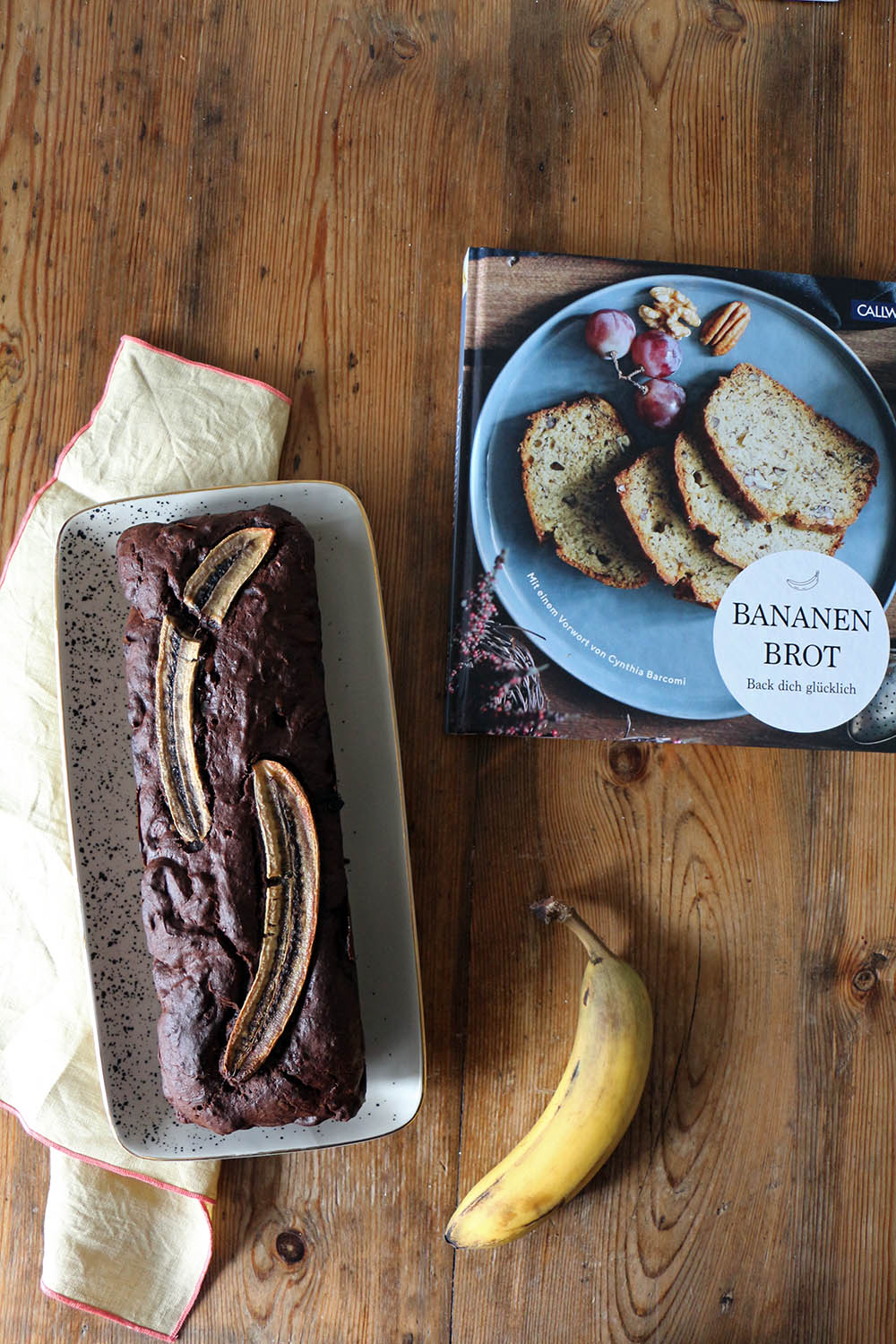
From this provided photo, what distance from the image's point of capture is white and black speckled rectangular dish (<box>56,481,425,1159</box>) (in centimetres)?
96

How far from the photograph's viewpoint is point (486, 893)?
41.3 inches

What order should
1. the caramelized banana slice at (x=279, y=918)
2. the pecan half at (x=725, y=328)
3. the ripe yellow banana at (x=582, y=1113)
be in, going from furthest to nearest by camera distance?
the pecan half at (x=725, y=328) < the ripe yellow banana at (x=582, y=1113) < the caramelized banana slice at (x=279, y=918)

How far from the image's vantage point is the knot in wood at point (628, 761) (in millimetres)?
1063

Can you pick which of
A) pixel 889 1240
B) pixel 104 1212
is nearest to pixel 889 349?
pixel 889 1240

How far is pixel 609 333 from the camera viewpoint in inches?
41.6

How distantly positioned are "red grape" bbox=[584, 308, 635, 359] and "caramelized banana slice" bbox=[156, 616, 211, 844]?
1.99 feet

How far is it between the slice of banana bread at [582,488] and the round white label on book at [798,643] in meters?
0.14

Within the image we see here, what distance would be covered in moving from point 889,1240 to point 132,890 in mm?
1022

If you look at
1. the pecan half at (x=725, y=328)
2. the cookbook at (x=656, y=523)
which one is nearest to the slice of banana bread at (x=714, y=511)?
the cookbook at (x=656, y=523)

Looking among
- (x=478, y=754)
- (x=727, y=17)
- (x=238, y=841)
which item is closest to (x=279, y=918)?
(x=238, y=841)

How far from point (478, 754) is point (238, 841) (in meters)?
0.32

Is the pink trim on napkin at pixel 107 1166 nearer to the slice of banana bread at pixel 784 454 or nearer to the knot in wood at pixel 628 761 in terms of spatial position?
the knot in wood at pixel 628 761

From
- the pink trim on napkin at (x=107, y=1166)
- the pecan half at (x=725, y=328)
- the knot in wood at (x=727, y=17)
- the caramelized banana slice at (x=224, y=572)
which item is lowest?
the pink trim on napkin at (x=107, y=1166)

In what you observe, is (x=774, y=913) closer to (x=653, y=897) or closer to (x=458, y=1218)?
(x=653, y=897)
